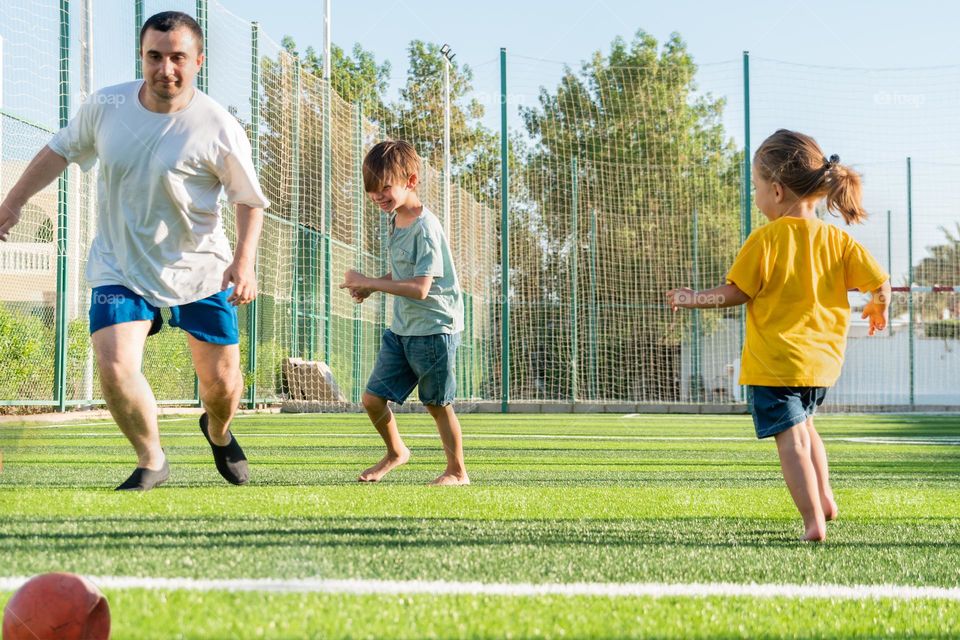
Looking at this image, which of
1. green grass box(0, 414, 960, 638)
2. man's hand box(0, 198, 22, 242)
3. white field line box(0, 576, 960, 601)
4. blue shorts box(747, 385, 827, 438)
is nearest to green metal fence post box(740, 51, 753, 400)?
green grass box(0, 414, 960, 638)

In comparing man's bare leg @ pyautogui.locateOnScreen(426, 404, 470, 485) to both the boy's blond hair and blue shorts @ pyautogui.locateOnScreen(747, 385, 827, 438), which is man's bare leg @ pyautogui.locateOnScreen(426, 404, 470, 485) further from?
blue shorts @ pyautogui.locateOnScreen(747, 385, 827, 438)

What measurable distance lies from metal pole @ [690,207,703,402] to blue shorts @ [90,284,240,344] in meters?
14.5

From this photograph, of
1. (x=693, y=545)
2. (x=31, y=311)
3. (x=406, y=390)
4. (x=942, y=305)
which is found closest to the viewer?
(x=693, y=545)

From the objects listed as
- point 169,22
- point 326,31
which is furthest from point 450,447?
point 326,31

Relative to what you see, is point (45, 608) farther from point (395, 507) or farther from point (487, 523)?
point (395, 507)

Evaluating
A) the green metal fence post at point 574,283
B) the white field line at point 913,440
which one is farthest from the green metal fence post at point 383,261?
the white field line at point 913,440

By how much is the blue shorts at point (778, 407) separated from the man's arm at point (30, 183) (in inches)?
100.0

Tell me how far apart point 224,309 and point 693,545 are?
204 centimetres

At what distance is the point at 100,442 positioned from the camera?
706 centimetres

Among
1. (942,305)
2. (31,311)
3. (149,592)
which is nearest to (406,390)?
(149,592)

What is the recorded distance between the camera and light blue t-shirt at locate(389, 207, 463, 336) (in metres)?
4.71

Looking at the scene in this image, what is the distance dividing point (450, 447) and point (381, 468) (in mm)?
336

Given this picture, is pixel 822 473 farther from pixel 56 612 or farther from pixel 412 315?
pixel 56 612

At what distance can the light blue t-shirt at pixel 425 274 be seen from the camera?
4.71 m
